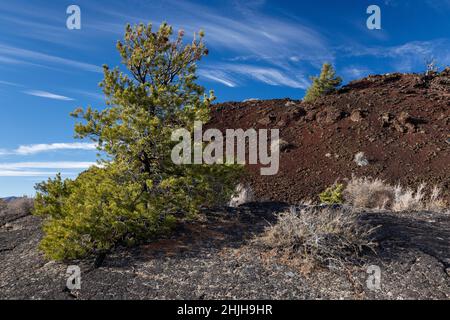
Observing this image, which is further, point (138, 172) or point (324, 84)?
point (324, 84)

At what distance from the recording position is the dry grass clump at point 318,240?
609 centimetres

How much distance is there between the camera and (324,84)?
2878 cm

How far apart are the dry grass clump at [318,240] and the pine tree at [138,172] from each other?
1679 mm

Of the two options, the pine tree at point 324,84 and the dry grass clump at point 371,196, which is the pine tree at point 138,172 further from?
the pine tree at point 324,84

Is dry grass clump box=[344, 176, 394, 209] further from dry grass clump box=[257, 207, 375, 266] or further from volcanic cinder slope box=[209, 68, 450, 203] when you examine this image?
dry grass clump box=[257, 207, 375, 266]

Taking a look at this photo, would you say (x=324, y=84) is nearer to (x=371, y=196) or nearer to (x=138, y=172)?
(x=371, y=196)

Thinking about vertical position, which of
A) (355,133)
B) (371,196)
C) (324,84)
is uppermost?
(324,84)

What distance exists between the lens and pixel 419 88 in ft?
89.4

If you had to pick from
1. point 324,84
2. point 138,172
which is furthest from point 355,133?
point 138,172

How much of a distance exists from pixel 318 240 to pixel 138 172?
143 inches

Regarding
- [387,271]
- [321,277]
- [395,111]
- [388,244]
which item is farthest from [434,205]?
[395,111]

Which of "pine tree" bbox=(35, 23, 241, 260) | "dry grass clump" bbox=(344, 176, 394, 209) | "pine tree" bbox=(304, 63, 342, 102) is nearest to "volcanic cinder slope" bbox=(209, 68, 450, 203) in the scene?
"pine tree" bbox=(304, 63, 342, 102)
